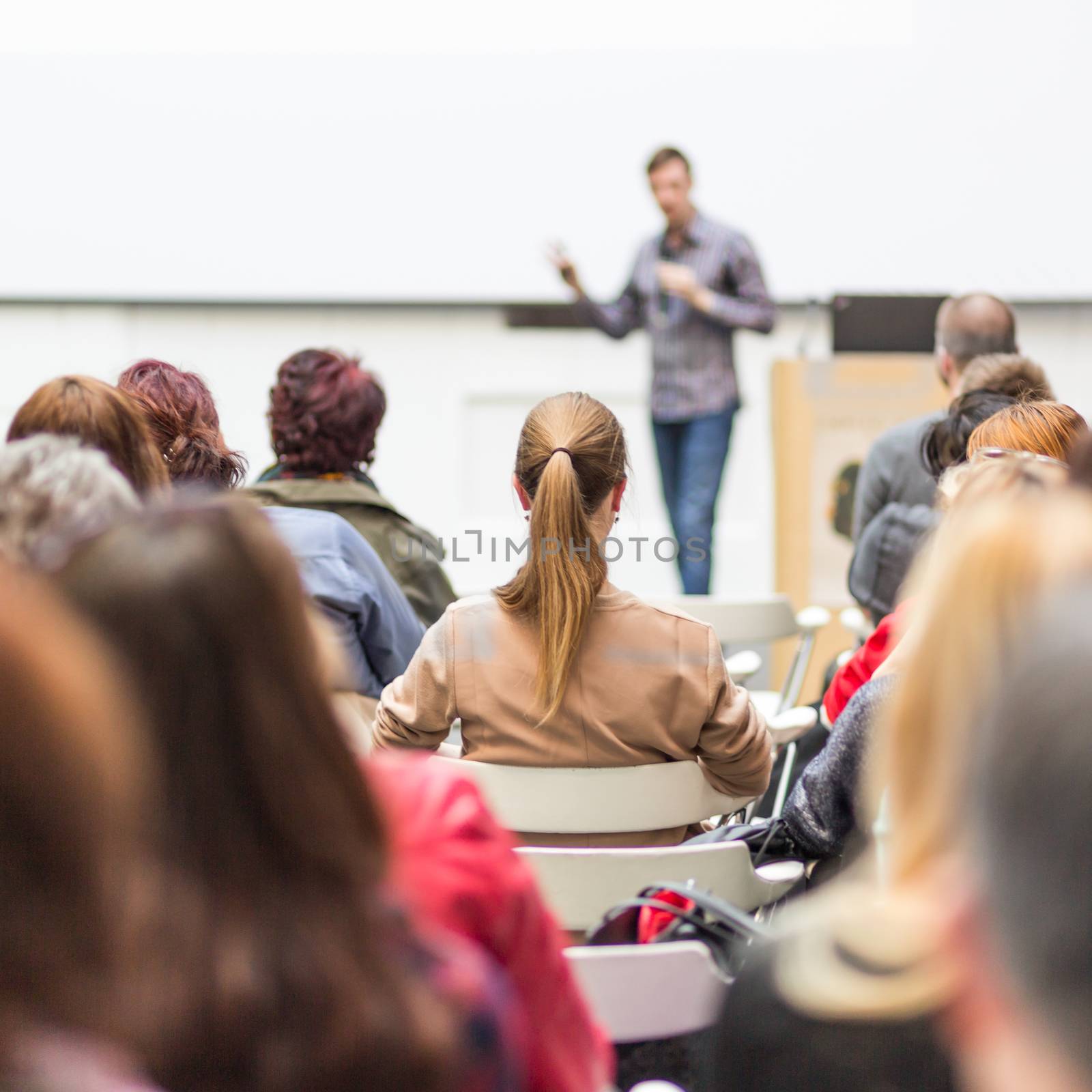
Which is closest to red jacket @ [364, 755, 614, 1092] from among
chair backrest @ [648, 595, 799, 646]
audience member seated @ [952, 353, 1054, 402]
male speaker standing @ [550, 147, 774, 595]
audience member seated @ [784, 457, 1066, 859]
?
audience member seated @ [784, 457, 1066, 859]

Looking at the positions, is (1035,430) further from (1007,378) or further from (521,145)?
(521,145)

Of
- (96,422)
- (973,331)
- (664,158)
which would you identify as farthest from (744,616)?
(664,158)

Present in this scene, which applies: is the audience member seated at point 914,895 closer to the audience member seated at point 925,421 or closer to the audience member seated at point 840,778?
the audience member seated at point 840,778

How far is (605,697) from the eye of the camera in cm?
183

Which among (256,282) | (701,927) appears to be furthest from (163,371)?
(256,282)

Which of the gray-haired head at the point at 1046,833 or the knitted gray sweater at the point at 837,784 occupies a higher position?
the gray-haired head at the point at 1046,833

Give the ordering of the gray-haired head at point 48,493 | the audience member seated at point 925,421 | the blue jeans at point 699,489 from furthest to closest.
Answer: the blue jeans at point 699,489
the audience member seated at point 925,421
the gray-haired head at point 48,493

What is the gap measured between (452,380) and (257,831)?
16.7ft

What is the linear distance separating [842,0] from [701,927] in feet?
16.0

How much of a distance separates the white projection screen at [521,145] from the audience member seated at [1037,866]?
16.5 feet

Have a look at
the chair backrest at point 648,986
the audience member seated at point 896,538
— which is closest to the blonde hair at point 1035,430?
the audience member seated at point 896,538

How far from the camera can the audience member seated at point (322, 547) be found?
2.29 metres

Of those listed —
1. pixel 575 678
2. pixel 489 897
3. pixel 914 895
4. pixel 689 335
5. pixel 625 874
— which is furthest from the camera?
pixel 689 335

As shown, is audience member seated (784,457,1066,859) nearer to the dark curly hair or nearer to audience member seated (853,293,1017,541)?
the dark curly hair
